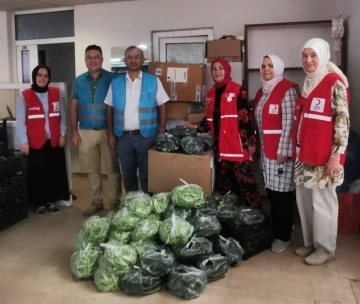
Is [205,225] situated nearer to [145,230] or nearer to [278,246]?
[145,230]

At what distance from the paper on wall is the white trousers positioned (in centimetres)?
187

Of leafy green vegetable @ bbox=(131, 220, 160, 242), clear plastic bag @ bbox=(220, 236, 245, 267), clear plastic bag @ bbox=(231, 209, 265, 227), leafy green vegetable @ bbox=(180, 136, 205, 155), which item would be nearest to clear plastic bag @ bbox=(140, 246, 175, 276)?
leafy green vegetable @ bbox=(131, 220, 160, 242)

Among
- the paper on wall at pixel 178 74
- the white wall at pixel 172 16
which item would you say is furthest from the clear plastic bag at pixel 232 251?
the white wall at pixel 172 16

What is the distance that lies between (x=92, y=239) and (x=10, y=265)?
27.5 inches

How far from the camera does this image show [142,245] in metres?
2.53

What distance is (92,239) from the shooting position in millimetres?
2664

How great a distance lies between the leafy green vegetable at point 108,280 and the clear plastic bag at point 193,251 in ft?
1.32

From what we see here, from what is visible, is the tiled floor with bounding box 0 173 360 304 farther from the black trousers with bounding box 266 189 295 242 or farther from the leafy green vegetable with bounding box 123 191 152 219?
the leafy green vegetable with bounding box 123 191 152 219

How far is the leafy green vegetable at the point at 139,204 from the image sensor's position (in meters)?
2.67

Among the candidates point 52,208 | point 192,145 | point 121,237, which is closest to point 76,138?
point 52,208

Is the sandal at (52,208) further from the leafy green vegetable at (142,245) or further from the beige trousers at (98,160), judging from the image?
the leafy green vegetable at (142,245)

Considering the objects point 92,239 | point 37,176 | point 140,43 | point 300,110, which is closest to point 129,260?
point 92,239

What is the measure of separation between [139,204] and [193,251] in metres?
0.50

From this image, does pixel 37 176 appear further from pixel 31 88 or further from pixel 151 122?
pixel 151 122
